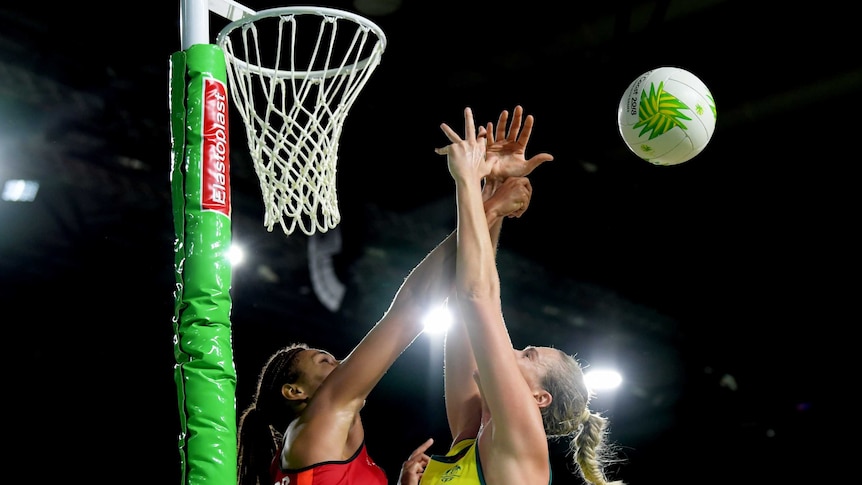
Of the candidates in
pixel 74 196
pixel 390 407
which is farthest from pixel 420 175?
pixel 74 196

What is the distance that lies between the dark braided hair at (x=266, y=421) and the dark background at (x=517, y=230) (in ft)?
8.86

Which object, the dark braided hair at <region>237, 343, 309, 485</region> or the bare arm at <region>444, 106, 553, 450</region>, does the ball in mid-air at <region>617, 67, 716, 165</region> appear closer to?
the bare arm at <region>444, 106, 553, 450</region>

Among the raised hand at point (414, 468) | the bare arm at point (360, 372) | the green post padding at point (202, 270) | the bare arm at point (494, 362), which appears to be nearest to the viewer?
the green post padding at point (202, 270)

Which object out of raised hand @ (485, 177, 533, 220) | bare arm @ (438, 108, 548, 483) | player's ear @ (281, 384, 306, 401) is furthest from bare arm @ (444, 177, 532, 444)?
player's ear @ (281, 384, 306, 401)

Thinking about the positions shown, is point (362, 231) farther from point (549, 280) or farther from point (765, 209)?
point (765, 209)

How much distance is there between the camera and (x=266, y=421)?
9.42ft

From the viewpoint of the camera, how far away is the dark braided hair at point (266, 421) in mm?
2809

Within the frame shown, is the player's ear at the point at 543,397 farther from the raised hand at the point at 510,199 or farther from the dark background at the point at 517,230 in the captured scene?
the dark background at the point at 517,230

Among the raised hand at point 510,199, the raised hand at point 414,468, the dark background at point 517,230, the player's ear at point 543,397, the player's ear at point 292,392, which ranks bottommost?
the raised hand at point 414,468

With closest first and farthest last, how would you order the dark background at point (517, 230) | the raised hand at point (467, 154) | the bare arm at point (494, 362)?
the bare arm at point (494, 362) < the raised hand at point (467, 154) < the dark background at point (517, 230)

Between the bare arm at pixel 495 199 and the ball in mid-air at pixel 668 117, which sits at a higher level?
the ball in mid-air at pixel 668 117

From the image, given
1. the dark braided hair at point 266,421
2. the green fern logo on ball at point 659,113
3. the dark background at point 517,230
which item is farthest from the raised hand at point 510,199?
the dark background at point 517,230

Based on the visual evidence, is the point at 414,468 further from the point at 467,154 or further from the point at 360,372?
Answer: the point at 467,154

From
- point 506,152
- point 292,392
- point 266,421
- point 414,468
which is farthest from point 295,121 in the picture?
point 414,468
